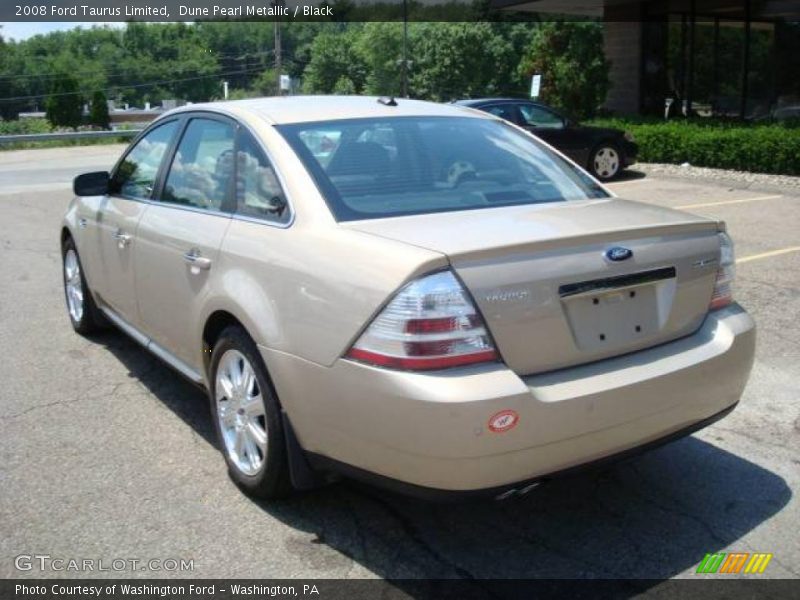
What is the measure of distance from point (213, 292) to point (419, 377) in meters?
1.27

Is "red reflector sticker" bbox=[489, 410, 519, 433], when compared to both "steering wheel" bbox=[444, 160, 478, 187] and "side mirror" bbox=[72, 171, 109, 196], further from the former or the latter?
"side mirror" bbox=[72, 171, 109, 196]

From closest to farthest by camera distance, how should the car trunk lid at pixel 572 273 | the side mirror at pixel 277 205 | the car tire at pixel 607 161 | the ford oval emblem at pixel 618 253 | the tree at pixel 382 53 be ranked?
1. the car trunk lid at pixel 572 273
2. the ford oval emblem at pixel 618 253
3. the side mirror at pixel 277 205
4. the car tire at pixel 607 161
5. the tree at pixel 382 53

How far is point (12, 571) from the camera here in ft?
9.86

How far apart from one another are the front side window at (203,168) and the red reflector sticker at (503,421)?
1.72 metres

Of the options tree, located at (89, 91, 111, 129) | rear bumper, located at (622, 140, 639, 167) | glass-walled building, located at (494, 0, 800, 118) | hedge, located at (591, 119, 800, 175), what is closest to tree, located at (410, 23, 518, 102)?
tree, located at (89, 91, 111, 129)

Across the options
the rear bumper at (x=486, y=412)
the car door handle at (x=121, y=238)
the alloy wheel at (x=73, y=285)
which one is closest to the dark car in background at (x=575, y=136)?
the alloy wheel at (x=73, y=285)

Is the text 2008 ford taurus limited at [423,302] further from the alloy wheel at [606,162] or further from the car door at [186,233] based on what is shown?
the alloy wheel at [606,162]

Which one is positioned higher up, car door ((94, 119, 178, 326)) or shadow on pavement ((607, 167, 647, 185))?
car door ((94, 119, 178, 326))

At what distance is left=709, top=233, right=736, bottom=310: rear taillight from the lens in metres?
3.34

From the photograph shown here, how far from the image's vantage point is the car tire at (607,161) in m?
15.2

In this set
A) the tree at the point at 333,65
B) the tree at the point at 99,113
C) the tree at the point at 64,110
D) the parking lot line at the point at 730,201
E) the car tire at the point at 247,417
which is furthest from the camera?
the tree at the point at 333,65

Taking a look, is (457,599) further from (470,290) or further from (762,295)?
(762,295)

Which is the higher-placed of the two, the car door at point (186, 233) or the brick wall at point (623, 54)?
the brick wall at point (623, 54)

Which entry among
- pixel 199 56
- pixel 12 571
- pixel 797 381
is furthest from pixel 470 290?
pixel 199 56
